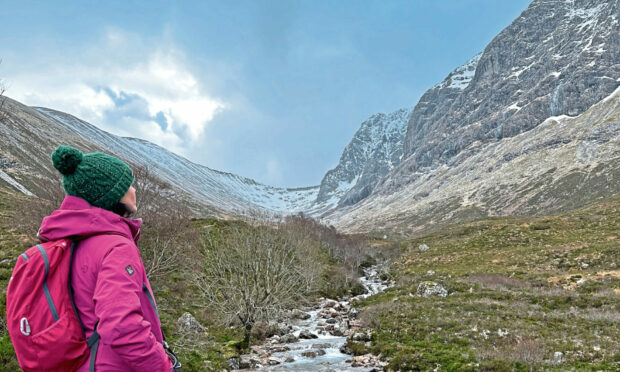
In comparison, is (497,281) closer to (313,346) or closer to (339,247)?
(313,346)

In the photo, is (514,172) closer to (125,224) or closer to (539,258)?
(539,258)

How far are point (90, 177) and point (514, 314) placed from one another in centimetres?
2658

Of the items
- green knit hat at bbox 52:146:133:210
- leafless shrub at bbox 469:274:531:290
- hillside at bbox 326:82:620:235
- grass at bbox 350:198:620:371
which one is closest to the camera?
green knit hat at bbox 52:146:133:210

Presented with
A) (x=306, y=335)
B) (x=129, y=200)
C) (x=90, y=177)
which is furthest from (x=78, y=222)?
(x=306, y=335)

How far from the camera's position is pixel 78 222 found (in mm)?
3227

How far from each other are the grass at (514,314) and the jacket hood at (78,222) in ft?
52.4

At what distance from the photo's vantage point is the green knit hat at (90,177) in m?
3.48

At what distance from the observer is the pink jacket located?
2.81m

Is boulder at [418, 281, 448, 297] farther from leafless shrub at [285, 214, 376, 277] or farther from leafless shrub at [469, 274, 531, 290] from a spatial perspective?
leafless shrub at [285, 214, 376, 277]

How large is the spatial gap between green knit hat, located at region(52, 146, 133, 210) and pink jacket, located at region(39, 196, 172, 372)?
115mm

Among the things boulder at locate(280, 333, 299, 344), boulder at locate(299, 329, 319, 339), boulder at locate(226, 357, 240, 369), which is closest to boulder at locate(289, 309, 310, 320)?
boulder at locate(299, 329, 319, 339)

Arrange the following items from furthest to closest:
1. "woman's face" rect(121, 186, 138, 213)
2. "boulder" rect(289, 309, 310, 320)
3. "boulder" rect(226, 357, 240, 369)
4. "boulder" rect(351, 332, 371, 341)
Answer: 1. "boulder" rect(289, 309, 310, 320)
2. "boulder" rect(351, 332, 371, 341)
3. "boulder" rect(226, 357, 240, 369)
4. "woman's face" rect(121, 186, 138, 213)

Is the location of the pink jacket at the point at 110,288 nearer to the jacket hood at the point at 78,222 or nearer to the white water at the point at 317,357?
the jacket hood at the point at 78,222

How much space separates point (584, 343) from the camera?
1577cm
